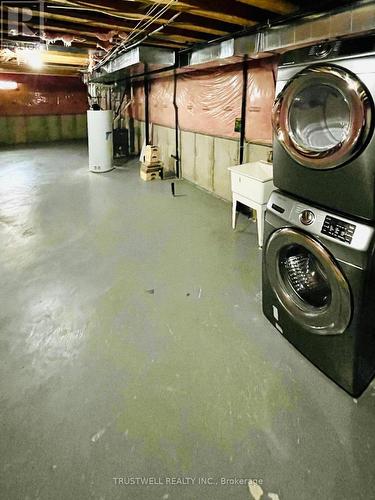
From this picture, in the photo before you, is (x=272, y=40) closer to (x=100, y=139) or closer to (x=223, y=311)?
(x=223, y=311)

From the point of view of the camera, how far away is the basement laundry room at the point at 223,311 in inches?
52.2

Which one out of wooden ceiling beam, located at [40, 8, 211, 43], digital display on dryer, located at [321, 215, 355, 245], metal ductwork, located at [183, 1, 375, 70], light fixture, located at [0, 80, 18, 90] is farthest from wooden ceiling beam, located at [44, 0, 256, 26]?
light fixture, located at [0, 80, 18, 90]

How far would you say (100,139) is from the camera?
620 centimetres

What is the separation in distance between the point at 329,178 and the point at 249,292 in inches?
49.3

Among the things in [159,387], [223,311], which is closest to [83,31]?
[223,311]

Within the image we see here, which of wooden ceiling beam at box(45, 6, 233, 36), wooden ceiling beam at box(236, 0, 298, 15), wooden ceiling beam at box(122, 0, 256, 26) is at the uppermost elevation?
wooden ceiling beam at box(45, 6, 233, 36)

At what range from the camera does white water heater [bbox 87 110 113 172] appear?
6.11m

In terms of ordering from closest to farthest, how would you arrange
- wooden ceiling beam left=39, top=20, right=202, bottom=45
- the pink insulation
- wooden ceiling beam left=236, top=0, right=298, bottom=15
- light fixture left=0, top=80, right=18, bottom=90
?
wooden ceiling beam left=236, top=0, right=298, bottom=15 < wooden ceiling beam left=39, top=20, right=202, bottom=45 < the pink insulation < light fixture left=0, top=80, right=18, bottom=90

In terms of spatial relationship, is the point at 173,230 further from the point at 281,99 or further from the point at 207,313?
the point at 281,99

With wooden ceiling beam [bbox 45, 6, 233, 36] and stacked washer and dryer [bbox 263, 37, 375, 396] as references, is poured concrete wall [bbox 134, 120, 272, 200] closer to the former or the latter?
wooden ceiling beam [bbox 45, 6, 233, 36]

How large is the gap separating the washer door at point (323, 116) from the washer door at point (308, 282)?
0.40 meters

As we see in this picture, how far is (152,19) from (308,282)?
2.57 metres

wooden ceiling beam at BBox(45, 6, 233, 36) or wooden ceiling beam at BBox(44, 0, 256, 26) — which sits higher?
wooden ceiling beam at BBox(45, 6, 233, 36)

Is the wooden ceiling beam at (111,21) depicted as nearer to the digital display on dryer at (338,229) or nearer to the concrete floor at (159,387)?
the concrete floor at (159,387)
